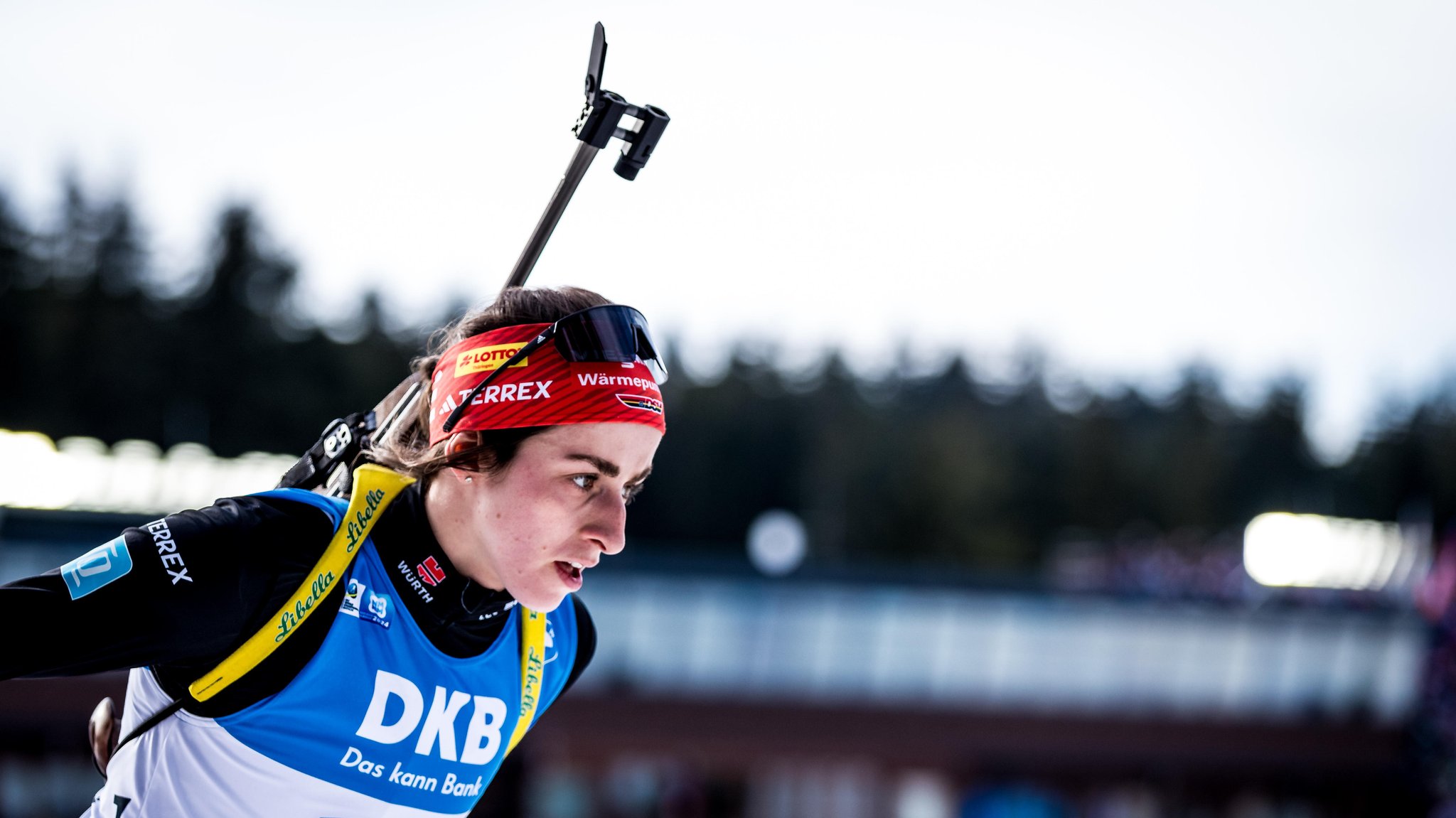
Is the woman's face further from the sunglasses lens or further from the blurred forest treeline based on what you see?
the blurred forest treeline

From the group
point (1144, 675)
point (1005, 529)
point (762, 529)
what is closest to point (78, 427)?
point (762, 529)

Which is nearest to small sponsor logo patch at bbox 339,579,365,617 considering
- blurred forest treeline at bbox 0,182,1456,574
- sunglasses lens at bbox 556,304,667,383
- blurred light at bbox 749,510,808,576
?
sunglasses lens at bbox 556,304,667,383

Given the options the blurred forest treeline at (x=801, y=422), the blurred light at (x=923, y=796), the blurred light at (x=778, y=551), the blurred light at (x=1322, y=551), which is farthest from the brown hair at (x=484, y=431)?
the blurred forest treeline at (x=801, y=422)

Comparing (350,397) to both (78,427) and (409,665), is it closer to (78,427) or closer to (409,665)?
(78,427)

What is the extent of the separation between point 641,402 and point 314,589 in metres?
0.61

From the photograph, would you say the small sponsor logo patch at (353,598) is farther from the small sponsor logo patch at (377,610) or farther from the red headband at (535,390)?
the red headband at (535,390)

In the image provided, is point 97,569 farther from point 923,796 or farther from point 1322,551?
point 1322,551

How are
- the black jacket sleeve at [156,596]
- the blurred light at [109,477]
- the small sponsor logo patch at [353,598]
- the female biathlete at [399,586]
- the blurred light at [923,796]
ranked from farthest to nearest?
the blurred light at [109,477], the blurred light at [923,796], the small sponsor logo patch at [353,598], the female biathlete at [399,586], the black jacket sleeve at [156,596]

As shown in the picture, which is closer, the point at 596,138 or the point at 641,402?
the point at 641,402

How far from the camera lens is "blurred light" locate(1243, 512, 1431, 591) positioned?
1706 inches

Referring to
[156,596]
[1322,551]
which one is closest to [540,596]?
[156,596]

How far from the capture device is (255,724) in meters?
2.00

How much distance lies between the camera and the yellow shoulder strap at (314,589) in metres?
1.91

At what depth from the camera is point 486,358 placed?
2.18m
